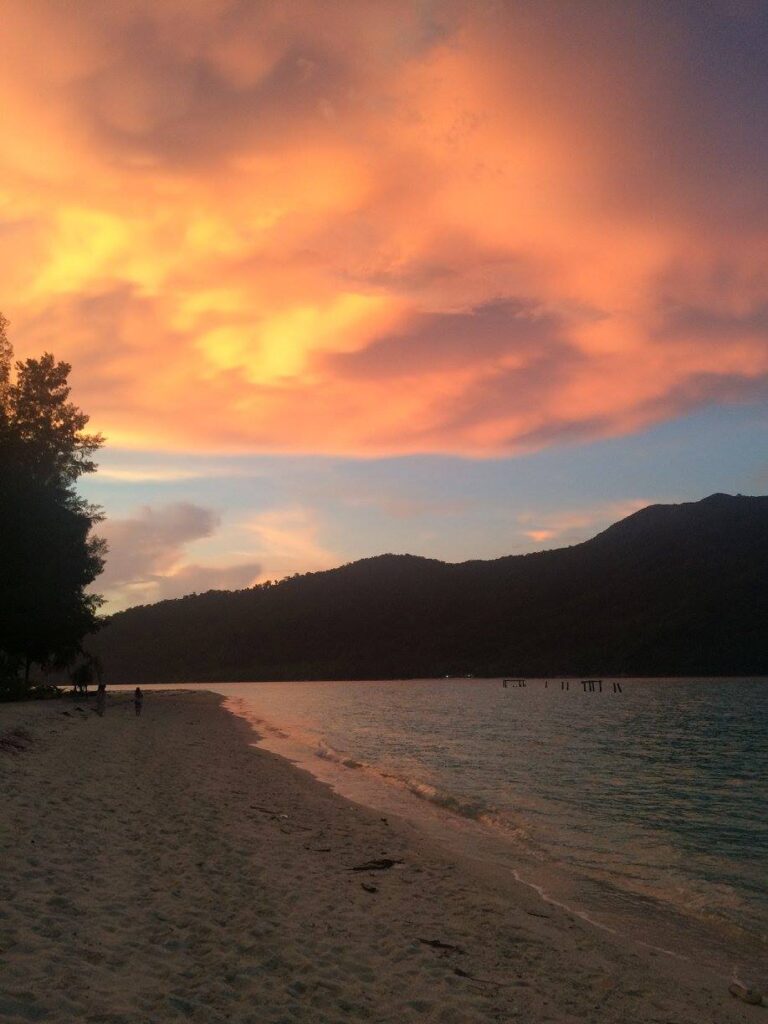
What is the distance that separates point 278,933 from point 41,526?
39.0m

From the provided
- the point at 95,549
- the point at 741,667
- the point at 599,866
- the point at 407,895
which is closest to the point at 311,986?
the point at 407,895

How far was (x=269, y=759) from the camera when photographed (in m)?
26.9

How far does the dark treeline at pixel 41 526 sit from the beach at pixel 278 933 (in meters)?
29.3

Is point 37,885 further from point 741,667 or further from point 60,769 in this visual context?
point 741,667

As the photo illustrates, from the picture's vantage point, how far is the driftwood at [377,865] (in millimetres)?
11426

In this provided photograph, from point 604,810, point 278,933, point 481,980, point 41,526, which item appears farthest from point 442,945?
point 41,526

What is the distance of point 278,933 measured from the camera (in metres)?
7.92

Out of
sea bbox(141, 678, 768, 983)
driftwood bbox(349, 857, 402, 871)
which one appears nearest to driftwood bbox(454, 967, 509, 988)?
sea bbox(141, 678, 768, 983)

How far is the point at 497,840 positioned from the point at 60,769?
35.4ft

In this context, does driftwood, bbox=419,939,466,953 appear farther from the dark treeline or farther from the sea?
the dark treeline

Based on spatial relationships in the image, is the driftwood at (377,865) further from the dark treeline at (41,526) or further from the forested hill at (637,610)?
the forested hill at (637,610)

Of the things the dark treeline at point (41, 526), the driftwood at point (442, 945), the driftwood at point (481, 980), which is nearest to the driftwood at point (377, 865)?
the driftwood at point (442, 945)

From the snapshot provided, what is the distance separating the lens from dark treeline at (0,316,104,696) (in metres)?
40.9

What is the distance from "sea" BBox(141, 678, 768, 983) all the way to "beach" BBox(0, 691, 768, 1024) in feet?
3.67
